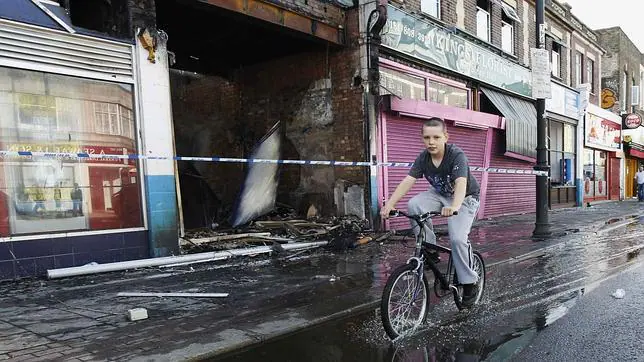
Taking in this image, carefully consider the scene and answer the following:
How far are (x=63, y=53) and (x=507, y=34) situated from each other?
14.8 metres

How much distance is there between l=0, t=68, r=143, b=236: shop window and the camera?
257 inches

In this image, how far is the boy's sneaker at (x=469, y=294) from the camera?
4840 millimetres

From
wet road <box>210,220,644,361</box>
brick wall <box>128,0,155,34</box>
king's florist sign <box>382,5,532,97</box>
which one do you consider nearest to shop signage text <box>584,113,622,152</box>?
king's florist sign <box>382,5,532,97</box>

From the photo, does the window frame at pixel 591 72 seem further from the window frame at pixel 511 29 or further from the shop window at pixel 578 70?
the window frame at pixel 511 29

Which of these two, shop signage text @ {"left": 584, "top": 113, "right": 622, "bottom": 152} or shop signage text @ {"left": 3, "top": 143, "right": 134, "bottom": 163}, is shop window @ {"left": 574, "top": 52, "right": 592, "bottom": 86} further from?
shop signage text @ {"left": 3, "top": 143, "right": 134, "bottom": 163}

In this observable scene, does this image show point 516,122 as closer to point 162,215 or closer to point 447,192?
point 162,215

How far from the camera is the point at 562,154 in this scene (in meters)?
21.0

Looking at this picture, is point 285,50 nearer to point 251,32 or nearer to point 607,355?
point 251,32

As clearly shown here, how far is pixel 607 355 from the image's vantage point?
371cm

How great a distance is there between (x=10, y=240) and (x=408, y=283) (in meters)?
5.16

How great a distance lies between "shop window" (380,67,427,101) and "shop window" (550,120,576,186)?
9.93 m

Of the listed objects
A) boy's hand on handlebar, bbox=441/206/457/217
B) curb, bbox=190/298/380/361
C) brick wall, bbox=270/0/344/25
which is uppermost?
brick wall, bbox=270/0/344/25

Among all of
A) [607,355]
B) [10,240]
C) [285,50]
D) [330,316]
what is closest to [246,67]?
[285,50]

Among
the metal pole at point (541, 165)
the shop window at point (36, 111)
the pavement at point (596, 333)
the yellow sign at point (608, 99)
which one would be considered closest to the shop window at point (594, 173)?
the yellow sign at point (608, 99)
